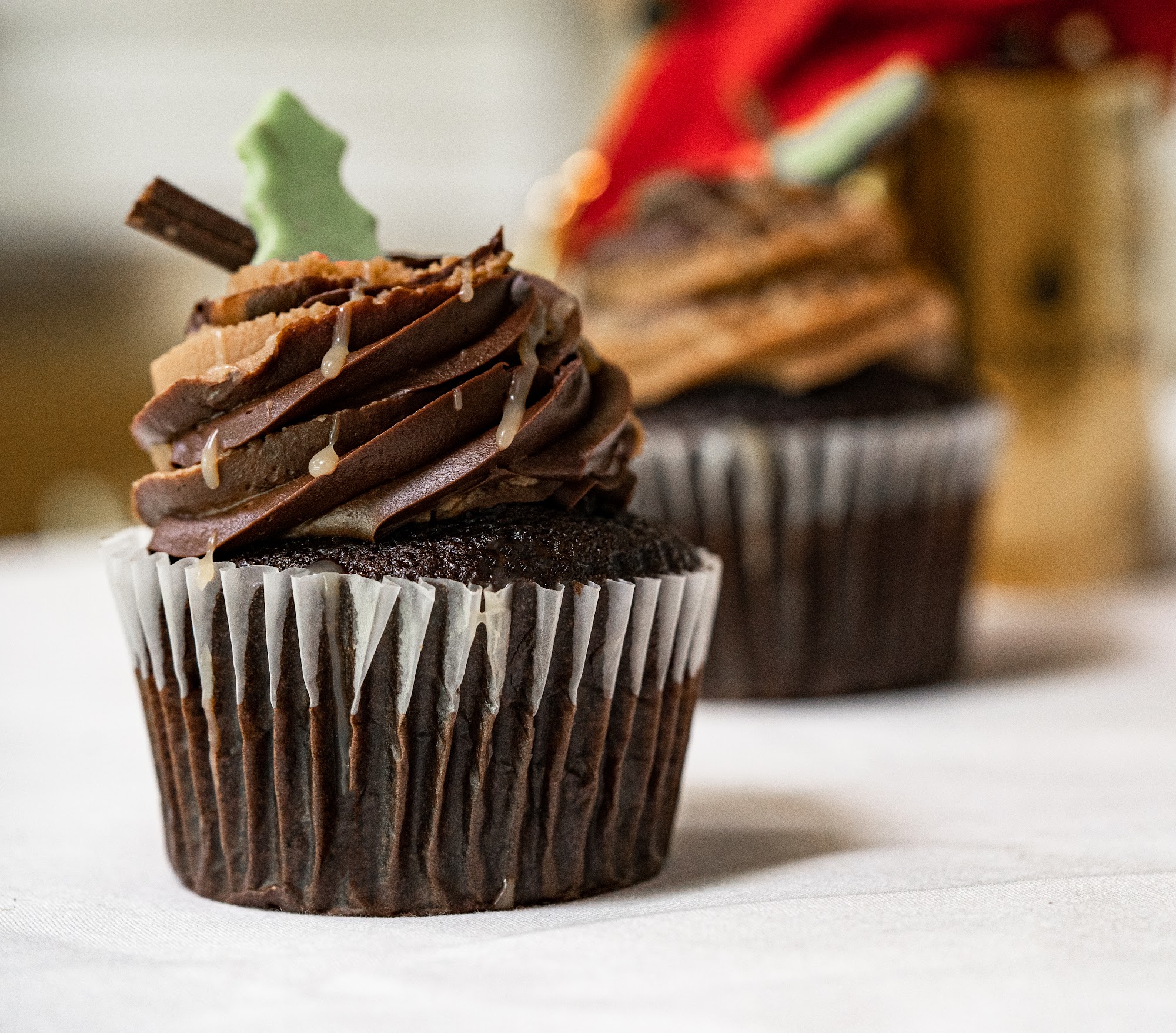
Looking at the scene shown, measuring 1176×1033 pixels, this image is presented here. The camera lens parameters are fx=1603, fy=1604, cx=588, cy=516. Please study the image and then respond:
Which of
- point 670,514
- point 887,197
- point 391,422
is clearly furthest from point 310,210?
point 887,197

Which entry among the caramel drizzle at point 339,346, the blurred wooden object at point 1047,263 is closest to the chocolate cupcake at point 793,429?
the blurred wooden object at point 1047,263

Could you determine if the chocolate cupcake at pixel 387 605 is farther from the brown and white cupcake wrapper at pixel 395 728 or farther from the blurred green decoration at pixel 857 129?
the blurred green decoration at pixel 857 129

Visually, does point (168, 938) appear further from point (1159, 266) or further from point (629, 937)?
point (1159, 266)

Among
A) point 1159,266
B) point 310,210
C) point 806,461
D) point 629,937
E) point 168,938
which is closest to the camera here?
point 629,937

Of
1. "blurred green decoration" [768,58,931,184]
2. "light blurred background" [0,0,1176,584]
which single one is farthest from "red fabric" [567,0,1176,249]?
"light blurred background" [0,0,1176,584]

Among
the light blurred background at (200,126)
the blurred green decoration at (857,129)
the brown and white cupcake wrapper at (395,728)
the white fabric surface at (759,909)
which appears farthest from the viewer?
the light blurred background at (200,126)

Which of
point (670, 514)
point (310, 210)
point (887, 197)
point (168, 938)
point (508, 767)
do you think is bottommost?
point (168, 938)

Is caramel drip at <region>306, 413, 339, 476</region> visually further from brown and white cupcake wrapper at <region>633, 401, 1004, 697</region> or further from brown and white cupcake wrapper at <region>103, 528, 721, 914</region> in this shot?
brown and white cupcake wrapper at <region>633, 401, 1004, 697</region>
